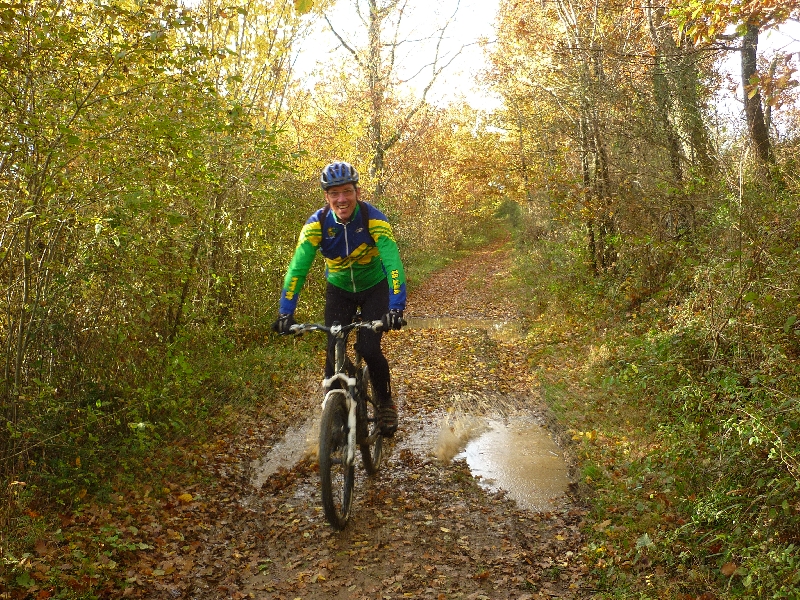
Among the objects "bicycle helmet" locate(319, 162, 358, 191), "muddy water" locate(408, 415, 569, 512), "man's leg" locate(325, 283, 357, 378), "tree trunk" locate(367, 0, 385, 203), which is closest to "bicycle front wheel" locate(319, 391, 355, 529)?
"man's leg" locate(325, 283, 357, 378)

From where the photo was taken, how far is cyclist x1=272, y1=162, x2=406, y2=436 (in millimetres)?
5242

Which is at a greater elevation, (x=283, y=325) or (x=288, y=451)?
(x=283, y=325)

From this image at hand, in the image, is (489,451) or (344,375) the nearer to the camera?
(344,375)

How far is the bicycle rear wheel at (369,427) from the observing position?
5.80m

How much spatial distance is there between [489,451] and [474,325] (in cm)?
775

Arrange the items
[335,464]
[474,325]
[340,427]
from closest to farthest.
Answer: [335,464], [340,427], [474,325]

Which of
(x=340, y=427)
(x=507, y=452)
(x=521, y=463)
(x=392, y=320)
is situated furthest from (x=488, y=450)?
(x=392, y=320)

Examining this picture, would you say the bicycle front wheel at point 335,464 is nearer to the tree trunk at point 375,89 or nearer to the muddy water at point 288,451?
the muddy water at point 288,451

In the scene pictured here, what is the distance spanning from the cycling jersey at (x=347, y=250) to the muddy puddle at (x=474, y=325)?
25.1ft

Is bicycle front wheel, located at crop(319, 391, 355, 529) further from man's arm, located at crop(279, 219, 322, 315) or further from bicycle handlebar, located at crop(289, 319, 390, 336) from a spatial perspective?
man's arm, located at crop(279, 219, 322, 315)

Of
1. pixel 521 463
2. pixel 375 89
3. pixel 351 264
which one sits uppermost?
pixel 375 89

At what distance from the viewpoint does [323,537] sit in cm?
503

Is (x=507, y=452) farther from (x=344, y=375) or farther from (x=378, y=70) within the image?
(x=378, y=70)

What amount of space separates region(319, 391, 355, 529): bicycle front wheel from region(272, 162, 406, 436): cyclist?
0.57 m
